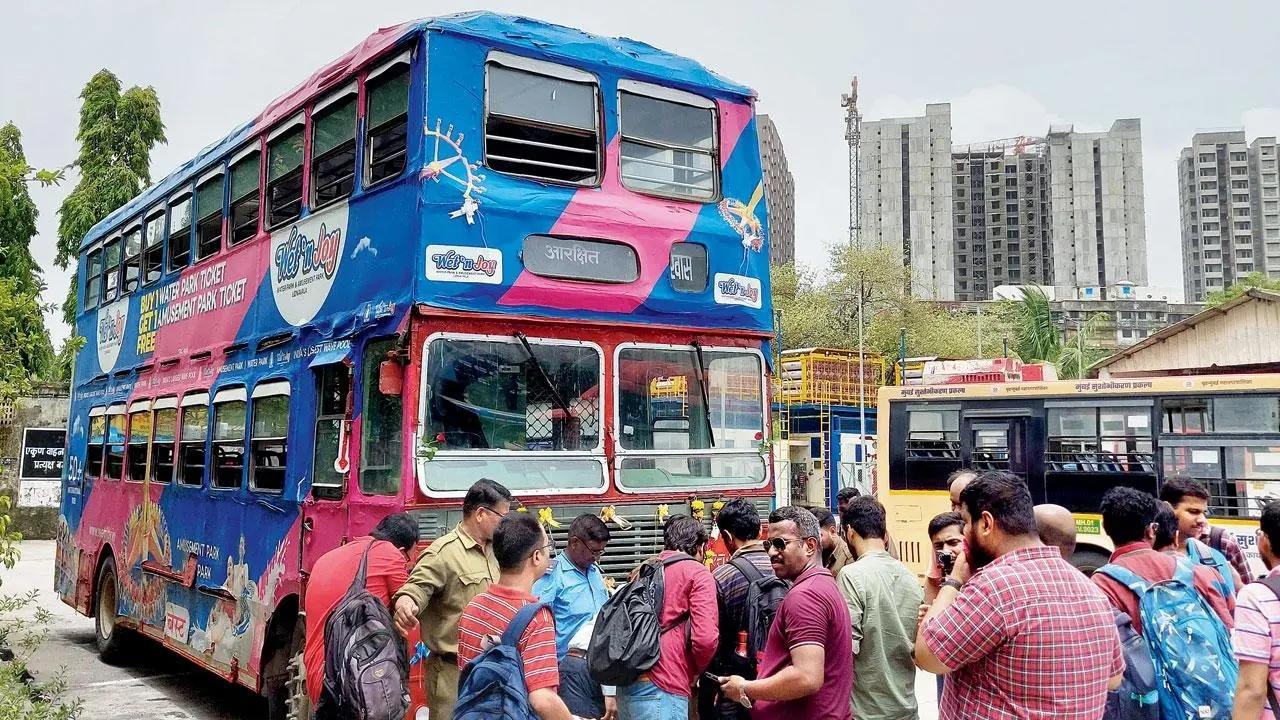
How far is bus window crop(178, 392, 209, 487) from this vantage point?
9141 millimetres

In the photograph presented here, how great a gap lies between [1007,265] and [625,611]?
128 meters

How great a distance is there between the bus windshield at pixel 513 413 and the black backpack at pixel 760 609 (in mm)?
2123

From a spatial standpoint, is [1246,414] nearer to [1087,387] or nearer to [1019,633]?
[1087,387]

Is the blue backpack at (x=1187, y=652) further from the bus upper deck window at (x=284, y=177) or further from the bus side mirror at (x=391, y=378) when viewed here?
the bus upper deck window at (x=284, y=177)

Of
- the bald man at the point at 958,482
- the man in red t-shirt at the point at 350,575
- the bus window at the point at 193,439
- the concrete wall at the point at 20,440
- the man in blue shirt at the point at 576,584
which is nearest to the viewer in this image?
the man in red t-shirt at the point at 350,575

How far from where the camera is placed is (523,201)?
666 cm

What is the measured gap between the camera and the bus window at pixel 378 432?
6203mm

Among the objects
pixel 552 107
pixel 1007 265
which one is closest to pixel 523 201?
pixel 552 107

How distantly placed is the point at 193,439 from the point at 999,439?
9935 millimetres

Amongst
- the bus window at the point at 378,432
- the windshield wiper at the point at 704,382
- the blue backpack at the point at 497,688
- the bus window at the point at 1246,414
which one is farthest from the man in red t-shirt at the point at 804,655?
the bus window at the point at 1246,414

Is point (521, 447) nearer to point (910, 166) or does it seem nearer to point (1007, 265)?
point (910, 166)

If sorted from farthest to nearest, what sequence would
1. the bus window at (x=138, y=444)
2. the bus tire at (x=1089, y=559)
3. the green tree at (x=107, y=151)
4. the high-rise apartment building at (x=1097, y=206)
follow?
1. the high-rise apartment building at (x=1097, y=206)
2. the green tree at (x=107, y=151)
3. the bus tire at (x=1089, y=559)
4. the bus window at (x=138, y=444)

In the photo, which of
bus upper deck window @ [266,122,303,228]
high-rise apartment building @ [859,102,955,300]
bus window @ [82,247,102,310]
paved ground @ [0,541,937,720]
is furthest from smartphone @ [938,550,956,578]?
high-rise apartment building @ [859,102,955,300]

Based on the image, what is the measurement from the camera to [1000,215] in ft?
406
